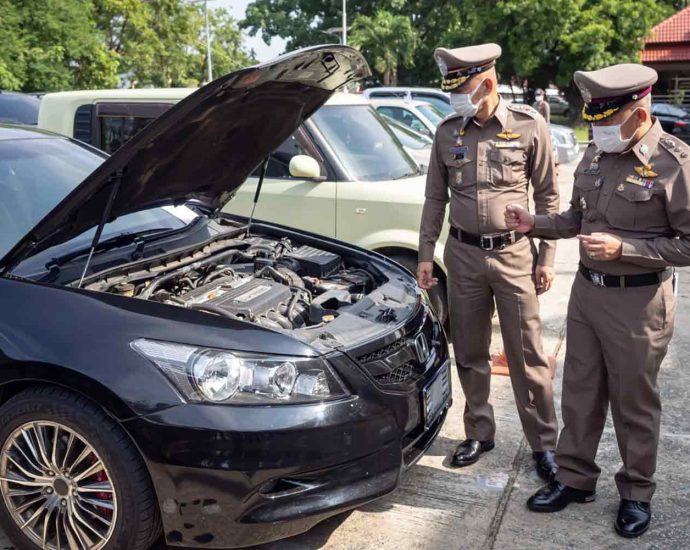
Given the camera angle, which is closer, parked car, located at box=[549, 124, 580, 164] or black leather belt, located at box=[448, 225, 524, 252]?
black leather belt, located at box=[448, 225, 524, 252]

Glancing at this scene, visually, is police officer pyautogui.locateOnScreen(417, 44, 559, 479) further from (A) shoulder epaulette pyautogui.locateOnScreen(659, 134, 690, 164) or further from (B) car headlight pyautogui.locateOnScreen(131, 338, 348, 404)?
(B) car headlight pyautogui.locateOnScreen(131, 338, 348, 404)

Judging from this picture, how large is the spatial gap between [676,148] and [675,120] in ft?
70.7

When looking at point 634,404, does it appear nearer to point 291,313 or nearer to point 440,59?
point 291,313

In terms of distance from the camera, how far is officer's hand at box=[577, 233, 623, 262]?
9.30ft

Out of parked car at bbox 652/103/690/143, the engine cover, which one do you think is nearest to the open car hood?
the engine cover

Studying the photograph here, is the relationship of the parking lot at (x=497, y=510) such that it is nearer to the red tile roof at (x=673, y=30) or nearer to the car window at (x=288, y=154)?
the car window at (x=288, y=154)

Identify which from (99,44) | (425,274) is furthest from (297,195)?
(99,44)

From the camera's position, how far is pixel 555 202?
11.5 ft

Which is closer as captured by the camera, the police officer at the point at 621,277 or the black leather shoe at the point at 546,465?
the police officer at the point at 621,277

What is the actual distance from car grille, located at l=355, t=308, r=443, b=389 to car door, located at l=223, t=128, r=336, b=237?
2.15m

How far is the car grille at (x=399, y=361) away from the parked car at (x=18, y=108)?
943cm

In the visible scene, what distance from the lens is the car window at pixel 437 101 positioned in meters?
14.5

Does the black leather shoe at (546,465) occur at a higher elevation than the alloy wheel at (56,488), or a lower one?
lower

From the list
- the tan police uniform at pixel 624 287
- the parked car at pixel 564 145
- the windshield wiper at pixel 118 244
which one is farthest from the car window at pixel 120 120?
the parked car at pixel 564 145
